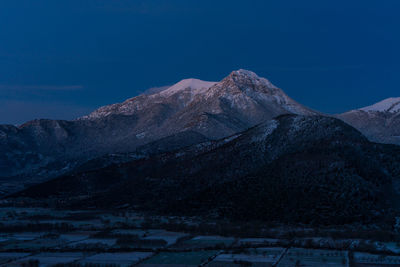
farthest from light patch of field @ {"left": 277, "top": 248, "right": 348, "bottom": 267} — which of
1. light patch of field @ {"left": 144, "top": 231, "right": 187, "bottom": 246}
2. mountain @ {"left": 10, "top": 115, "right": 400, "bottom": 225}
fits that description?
mountain @ {"left": 10, "top": 115, "right": 400, "bottom": 225}

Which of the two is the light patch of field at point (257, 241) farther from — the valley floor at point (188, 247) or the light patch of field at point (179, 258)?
the light patch of field at point (179, 258)

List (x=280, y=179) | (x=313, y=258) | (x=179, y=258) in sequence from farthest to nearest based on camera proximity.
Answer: (x=280, y=179) → (x=179, y=258) → (x=313, y=258)

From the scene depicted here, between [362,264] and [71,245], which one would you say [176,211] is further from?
[362,264]

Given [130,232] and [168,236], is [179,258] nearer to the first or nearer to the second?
[168,236]

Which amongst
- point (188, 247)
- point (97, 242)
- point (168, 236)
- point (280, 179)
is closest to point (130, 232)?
point (168, 236)

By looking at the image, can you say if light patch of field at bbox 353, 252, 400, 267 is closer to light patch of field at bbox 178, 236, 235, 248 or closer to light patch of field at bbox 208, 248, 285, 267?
light patch of field at bbox 208, 248, 285, 267

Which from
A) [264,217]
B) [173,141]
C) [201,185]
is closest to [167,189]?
[201,185]
